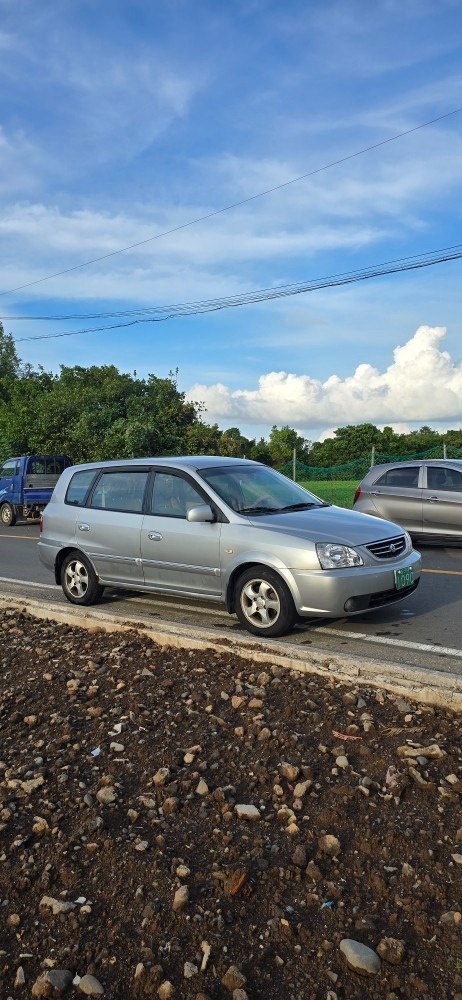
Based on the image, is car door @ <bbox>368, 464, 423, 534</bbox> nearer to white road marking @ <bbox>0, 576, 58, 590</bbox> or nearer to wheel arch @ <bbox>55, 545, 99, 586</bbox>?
white road marking @ <bbox>0, 576, 58, 590</bbox>

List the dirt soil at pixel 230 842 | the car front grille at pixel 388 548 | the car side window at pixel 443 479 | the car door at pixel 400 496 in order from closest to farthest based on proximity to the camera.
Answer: the dirt soil at pixel 230 842 < the car front grille at pixel 388 548 < the car side window at pixel 443 479 < the car door at pixel 400 496

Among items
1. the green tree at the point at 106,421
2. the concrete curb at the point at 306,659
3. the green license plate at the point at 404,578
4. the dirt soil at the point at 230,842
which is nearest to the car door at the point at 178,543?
the concrete curb at the point at 306,659

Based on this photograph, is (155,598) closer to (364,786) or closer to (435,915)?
(364,786)

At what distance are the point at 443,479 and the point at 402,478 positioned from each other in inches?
29.4

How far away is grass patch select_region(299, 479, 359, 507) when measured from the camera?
22.6 metres

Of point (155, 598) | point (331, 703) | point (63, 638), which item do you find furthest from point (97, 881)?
point (155, 598)

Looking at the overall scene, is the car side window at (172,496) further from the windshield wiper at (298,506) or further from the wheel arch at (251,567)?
the wheel arch at (251,567)

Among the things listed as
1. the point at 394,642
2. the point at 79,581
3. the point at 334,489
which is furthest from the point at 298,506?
the point at 334,489

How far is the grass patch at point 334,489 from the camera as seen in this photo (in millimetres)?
22562

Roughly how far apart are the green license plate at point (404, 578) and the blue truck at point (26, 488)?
14.4 metres

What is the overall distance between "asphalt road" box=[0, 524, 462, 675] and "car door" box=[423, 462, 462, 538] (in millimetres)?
2043

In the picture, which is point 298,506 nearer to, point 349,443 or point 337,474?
point 337,474

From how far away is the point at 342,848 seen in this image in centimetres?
301

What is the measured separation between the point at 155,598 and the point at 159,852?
5.28 metres
